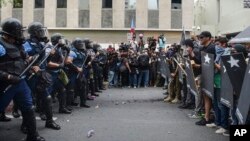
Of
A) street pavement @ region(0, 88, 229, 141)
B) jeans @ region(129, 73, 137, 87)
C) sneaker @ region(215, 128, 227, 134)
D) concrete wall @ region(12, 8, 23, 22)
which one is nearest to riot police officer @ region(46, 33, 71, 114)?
street pavement @ region(0, 88, 229, 141)

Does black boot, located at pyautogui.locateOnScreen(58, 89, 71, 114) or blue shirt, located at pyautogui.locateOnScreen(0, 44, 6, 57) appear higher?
blue shirt, located at pyautogui.locateOnScreen(0, 44, 6, 57)

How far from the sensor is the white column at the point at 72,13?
4028 cm

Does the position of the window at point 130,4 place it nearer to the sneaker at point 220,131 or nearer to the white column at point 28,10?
the white column at point 28,10

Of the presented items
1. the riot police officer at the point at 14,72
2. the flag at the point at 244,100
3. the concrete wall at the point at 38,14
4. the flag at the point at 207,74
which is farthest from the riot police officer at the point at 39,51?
the concrete wall at the point at 38,14

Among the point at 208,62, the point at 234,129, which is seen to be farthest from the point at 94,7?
the point at 234,129

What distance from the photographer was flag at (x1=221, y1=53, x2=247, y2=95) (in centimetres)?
784

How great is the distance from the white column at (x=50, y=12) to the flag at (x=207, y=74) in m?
30.8

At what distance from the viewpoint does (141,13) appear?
39938mm

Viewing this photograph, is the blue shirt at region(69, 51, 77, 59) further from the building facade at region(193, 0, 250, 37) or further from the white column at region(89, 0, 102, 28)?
the white column at region(89, 0, 102, 28)

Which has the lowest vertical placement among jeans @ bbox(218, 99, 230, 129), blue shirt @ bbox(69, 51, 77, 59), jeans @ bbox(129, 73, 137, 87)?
jeans @ bbox(129, 73, 137, 87)

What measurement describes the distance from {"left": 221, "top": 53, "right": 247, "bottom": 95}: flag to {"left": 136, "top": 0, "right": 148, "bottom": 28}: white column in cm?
3175

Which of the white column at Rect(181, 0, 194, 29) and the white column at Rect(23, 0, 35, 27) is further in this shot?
the white column at Rect(23, 0, 35, 27)

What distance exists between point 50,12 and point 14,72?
109 feet

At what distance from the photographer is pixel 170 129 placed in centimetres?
1019
